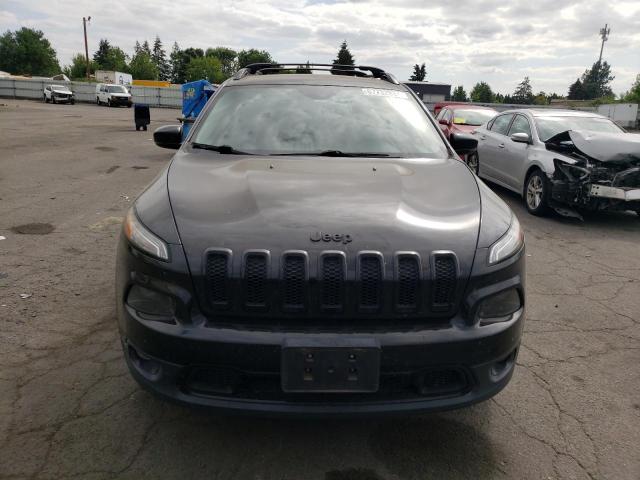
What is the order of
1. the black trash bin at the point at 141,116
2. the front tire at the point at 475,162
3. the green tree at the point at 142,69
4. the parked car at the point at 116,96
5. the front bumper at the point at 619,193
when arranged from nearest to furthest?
the front bumper at the point at 619,193 → the front tire at the point at 475,162 → the black trash bin at the point at 141,116 → the parked car at the point at 116,96 → the green tree at the point at 142,69

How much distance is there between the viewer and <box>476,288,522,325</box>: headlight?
88.3 inches

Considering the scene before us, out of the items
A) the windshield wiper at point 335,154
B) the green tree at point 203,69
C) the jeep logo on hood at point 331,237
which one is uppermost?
the green tree at point 203,69

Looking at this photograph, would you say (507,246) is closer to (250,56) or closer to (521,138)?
(521,138)

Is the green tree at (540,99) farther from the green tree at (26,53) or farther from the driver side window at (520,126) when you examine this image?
the driver side window at (520,126)

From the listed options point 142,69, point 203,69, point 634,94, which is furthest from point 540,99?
point 142,69

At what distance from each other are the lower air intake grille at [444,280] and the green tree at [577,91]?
12705 centimetres

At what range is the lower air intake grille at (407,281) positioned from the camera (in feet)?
6.93

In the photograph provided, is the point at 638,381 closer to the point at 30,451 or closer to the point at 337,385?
the point at 337,385

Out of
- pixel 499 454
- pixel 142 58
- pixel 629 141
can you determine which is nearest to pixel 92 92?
pixel 629 141

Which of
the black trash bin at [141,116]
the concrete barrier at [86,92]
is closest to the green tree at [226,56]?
the concrete barrier at [86,92]

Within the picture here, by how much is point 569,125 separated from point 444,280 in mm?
7402

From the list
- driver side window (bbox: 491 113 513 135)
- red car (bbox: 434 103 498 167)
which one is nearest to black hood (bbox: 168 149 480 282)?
driver side window (bbox: 491 113 513 135)

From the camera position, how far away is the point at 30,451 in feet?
7.89

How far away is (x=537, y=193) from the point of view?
7.88 metres
